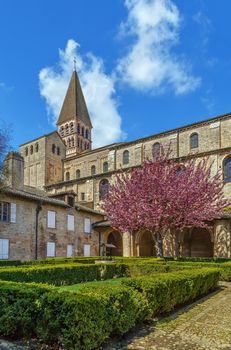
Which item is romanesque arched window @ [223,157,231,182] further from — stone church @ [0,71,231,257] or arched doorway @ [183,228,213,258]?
arched doorway @ [183,228,213,258]

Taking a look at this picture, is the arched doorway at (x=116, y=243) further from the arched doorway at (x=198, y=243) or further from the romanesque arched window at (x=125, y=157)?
the romanesque arched window at (x=125, y=157)

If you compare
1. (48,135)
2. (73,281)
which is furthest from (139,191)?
(48,135)

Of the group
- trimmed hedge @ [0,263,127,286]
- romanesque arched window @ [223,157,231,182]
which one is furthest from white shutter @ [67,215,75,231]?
romanesque arched window @ [223,157,231,182]

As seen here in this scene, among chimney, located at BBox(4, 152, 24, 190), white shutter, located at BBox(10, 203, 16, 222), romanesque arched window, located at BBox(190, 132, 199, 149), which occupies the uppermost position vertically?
romanesque arched window, located at BBox(190, 132, 199, 149)

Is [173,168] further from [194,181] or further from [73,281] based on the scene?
[73,281]

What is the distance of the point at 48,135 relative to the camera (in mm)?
Result: 50781

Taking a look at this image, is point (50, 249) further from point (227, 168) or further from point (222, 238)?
point (227, 168)

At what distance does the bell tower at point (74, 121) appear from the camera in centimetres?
6419

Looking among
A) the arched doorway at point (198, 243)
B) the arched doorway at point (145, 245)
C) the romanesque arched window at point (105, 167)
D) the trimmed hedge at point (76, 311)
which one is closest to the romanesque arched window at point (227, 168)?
the arched doorway at point (198, 243)

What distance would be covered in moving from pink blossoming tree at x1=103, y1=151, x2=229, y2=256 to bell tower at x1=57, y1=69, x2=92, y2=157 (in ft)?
133

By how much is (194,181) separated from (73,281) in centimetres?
Result: 1275

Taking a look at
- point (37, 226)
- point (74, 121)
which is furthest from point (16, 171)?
point (74, 121)

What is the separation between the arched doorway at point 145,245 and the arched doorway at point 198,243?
4.07m

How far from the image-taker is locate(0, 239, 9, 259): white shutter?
68.3ft
